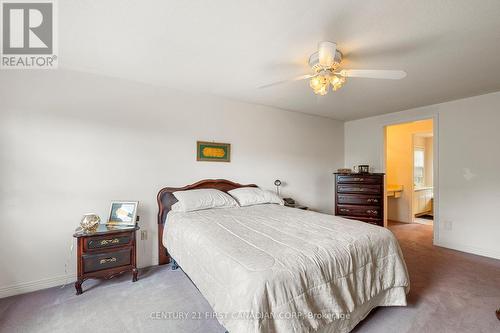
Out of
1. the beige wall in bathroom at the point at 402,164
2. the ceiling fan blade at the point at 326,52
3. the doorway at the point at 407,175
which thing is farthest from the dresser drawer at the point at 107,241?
the beige wall in bathroom at the point at 402,164

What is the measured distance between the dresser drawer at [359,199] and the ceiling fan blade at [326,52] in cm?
297

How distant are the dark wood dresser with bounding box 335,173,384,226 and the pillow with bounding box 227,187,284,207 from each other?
5.07 ft

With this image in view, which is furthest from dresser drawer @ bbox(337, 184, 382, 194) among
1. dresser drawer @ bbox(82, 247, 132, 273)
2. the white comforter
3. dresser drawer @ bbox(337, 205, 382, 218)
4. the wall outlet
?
dresser drawer @ bbox(82, 247, 132, 273)

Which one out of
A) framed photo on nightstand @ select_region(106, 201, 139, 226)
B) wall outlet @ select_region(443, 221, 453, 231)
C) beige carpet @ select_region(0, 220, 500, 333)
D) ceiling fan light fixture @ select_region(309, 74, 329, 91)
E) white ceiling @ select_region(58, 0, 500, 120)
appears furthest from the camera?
wall outlet @ select_region(443, 221, 453, 231)

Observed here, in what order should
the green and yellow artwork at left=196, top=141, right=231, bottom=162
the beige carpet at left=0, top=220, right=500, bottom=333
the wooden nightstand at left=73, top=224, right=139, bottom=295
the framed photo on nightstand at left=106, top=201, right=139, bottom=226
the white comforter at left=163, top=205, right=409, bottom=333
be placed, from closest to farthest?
the white comforter at left=163, top=205, right=409, bottom=333 → the beige carpet at left=0, top=220, right=500, bottom=333 → the wooden nightstand at left=73, top=224, right=139, bottom=295 → the framed photo on nightstand at left=106, top=201, right=139, bottom=226 → the green and yellow artwork at left=196, top=141, right=231, bottom=162

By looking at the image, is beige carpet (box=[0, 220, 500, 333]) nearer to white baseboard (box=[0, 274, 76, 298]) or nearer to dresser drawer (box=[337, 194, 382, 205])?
white baseboard (box=[0, 274, 76, 298])

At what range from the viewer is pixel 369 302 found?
176cm

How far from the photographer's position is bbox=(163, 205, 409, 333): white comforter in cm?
117

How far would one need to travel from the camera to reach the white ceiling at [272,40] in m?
1.53

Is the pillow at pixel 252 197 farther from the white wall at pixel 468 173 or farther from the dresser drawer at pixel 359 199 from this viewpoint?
the white wall at pixel 468 173

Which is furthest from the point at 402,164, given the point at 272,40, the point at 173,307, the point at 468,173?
the point at 173,307

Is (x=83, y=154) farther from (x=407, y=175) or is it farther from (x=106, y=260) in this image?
(x=407, y=175)

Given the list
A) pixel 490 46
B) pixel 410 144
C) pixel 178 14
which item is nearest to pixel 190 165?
pixel 178 14

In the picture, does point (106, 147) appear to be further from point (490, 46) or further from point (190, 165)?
point (490, 46)
